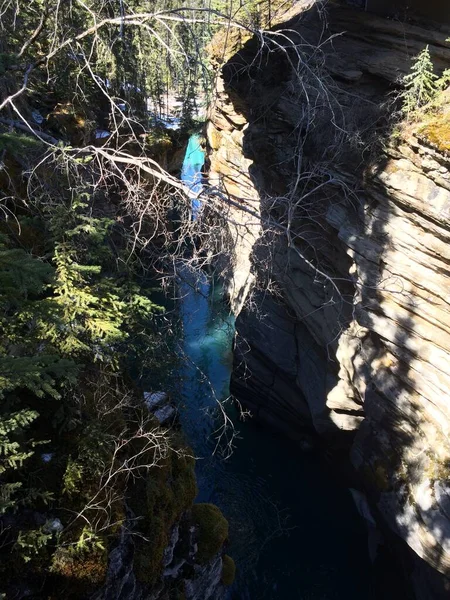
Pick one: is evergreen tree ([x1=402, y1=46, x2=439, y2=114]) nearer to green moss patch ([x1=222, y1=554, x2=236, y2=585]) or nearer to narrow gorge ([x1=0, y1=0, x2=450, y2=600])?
narrow gorge ([x1=0, y1=0, x2=450, y2=600])

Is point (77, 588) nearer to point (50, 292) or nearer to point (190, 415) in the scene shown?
point (50, 292)

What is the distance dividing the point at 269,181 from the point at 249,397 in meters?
5.57

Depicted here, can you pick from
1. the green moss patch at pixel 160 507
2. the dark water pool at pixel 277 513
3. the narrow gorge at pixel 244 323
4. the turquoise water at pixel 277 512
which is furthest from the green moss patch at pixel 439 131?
the green moss patch at pixel 160 507

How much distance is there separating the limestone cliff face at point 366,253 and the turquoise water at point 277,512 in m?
1.33

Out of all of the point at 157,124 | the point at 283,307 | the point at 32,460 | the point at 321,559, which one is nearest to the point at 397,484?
the point at 321,559

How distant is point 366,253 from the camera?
758 centimetres

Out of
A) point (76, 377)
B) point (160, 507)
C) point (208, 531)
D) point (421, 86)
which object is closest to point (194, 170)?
point (76, 377)

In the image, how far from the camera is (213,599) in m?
6.86

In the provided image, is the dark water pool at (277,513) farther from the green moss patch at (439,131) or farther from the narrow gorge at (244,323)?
the green moss patch at (439,131)

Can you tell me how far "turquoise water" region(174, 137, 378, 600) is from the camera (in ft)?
30.5

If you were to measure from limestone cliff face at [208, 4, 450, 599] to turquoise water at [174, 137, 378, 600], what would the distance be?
4.36 ft

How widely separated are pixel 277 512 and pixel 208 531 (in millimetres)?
4628

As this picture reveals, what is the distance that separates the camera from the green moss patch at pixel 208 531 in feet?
20.5

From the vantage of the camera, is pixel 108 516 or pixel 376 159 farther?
pixel 376 159
